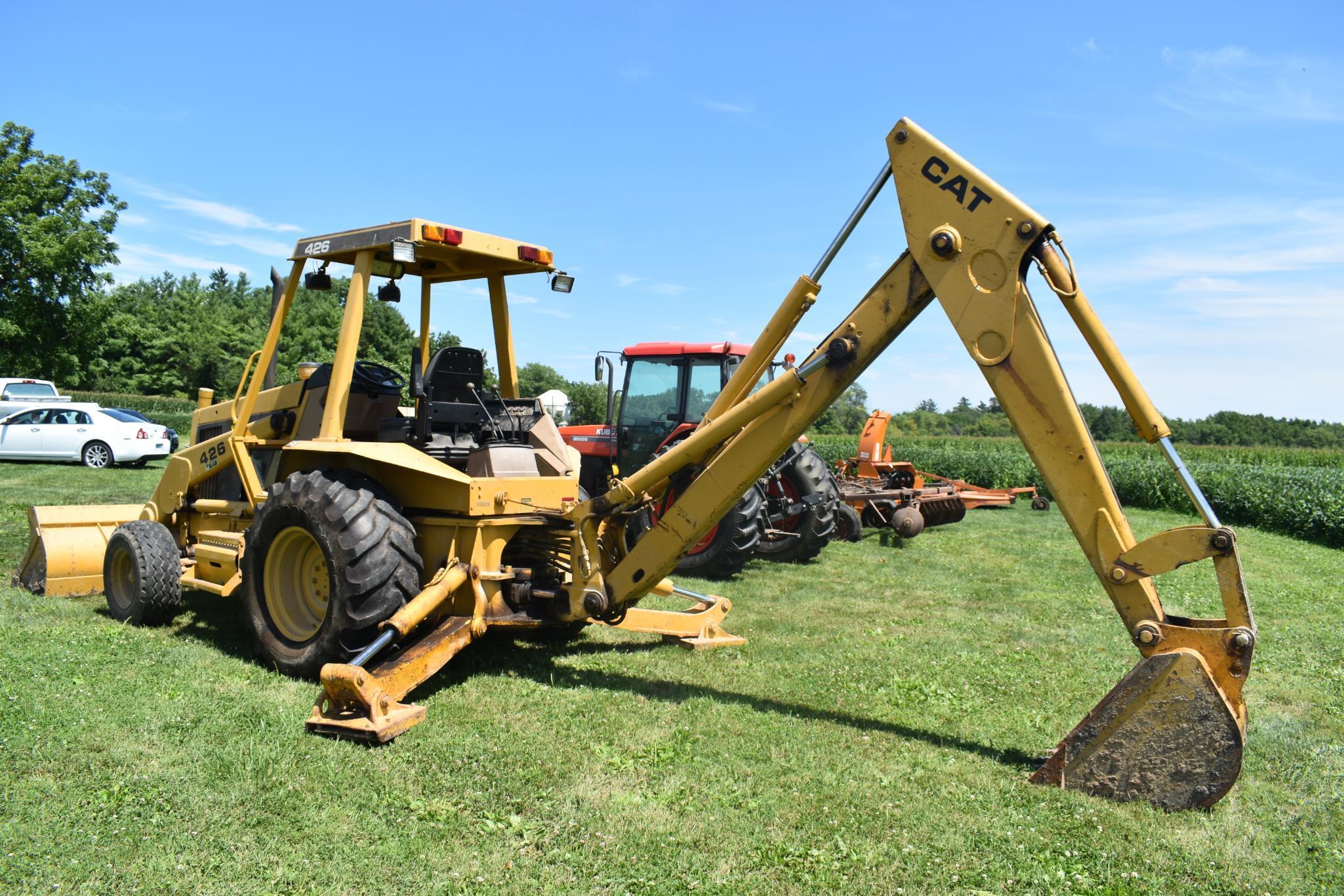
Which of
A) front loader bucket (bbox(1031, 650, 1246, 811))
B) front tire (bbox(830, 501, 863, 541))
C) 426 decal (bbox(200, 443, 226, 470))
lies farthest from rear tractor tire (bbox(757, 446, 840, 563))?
front loader bucket (bbox(1031, 650, 1246, 811))

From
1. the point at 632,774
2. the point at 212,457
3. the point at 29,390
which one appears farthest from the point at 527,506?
the point at 29,390

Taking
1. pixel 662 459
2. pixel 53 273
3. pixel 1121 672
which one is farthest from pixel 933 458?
pixel 53 273

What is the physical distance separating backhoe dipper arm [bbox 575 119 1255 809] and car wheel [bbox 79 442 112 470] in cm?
1946

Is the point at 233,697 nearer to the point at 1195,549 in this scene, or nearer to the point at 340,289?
the point at 1195,549

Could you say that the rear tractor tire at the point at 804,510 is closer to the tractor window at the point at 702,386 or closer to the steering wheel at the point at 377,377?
the tractor window at the point at 702,386

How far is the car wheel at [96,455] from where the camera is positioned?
64.4 feet

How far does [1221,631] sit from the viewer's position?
393 centimetres

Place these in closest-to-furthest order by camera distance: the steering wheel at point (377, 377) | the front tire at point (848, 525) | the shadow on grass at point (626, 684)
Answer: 1. the shadow on grass at point (626, 684)
2. the steering wheel at point (377, 377)
3. the front tire at point (848, 525)

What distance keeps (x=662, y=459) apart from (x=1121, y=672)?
3.68 meters

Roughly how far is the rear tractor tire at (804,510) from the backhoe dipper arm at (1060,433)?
5.47 meters

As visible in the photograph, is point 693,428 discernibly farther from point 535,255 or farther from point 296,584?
point 296,584

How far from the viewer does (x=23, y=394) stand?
23.5 metres

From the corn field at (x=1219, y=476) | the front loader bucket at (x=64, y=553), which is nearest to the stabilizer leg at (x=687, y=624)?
the front loader bucket at (x=64, y=553)

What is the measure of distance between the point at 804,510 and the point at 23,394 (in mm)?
22881
